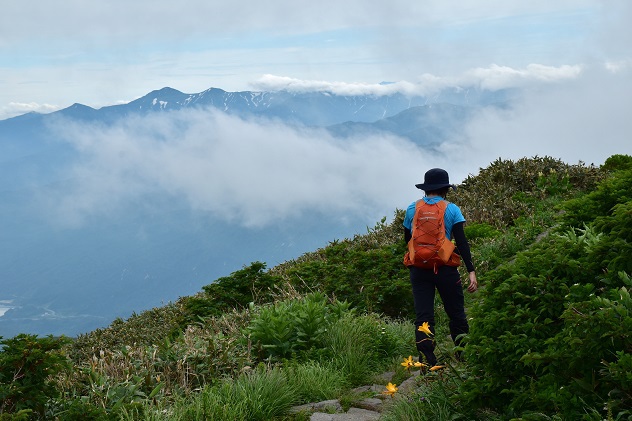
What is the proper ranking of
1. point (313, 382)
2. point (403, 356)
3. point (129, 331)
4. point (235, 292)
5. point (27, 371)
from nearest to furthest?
1. point (27, 371)
2. point (313, 382)
3. point (403, 356)
4. point (235, 292)
5. point (129, 331)

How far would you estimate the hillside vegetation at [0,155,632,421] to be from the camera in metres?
3.55

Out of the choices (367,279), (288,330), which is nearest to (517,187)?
(367,279)

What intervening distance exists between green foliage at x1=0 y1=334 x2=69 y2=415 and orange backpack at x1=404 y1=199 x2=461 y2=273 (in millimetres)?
3442

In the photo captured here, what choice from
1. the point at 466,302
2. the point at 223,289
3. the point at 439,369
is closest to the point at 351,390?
the point at 439,369

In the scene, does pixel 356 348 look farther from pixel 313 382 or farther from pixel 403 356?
pixel 313 382

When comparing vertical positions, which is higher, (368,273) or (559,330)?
(559,330)

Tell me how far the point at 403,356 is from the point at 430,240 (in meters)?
2.00

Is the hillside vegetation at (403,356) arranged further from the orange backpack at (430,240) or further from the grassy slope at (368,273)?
the orange backpack at (430,240)

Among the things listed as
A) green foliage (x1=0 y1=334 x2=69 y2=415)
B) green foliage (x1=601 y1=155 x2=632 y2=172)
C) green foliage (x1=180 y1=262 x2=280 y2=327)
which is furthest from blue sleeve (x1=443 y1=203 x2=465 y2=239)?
green foliage (x1=601 y1=155 x2=632 y2=172)

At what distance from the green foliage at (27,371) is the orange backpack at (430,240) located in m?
3.44

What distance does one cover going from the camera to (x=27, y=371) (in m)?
4.68

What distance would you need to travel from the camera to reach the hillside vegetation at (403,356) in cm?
355

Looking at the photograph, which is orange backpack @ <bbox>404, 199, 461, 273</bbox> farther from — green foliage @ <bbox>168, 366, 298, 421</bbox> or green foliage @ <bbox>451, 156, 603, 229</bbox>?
green foliage @ <bbox>451, 156, 603, 229</bbox>

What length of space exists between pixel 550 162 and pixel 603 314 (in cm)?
1595
